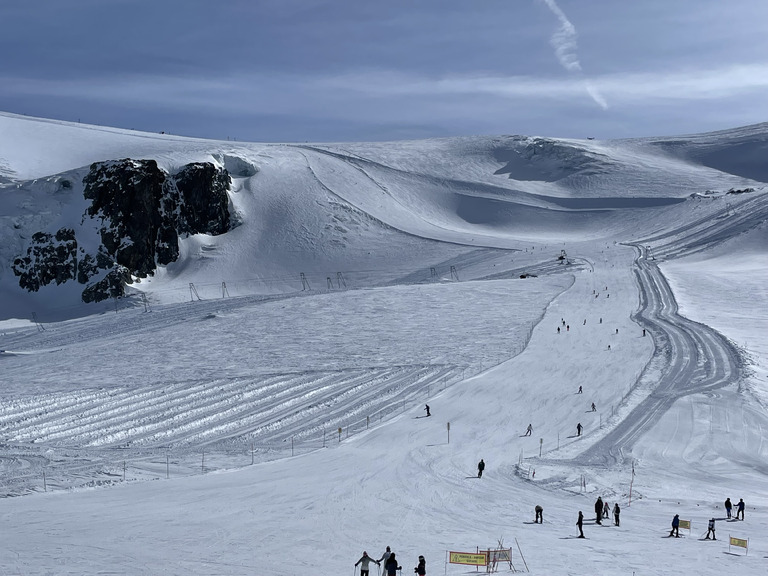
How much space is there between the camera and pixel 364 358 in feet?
174

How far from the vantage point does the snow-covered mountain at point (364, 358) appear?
2352cm

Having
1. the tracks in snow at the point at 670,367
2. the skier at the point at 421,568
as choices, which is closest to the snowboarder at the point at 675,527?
the skier at the point at 421,568

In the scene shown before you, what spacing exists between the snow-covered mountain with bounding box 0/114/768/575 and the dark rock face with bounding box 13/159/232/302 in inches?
12.0

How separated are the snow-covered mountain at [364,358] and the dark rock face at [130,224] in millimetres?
306

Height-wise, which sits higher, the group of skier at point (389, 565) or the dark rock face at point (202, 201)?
the dark rock face at point (202, 201)

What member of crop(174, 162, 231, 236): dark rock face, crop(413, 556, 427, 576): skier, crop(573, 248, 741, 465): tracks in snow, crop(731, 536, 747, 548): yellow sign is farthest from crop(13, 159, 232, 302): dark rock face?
A: crop(731, 536, 747, 548): yellow sign

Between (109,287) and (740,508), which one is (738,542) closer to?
(740,508)

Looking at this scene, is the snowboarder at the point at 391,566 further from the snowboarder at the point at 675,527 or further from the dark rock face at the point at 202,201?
the dark rock face at the point at 202,201

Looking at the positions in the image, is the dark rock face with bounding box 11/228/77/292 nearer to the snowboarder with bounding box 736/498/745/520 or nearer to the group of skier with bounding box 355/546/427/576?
the snowboarder with bounding box 736/498/745/520

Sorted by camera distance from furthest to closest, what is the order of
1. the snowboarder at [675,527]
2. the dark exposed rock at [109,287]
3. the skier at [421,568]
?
the dark exposed rock at [109,287] < the snowboarder at [675,527] < the skier at [421,568]

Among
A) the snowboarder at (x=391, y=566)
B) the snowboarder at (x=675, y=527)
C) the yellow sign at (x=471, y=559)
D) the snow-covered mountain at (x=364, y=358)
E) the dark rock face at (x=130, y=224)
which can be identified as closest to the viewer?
the snowboarder at (x=391, y=566)

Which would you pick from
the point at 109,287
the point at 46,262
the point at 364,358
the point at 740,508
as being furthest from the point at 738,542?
the point at 46,262

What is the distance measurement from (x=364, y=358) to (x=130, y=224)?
5513 centimetres

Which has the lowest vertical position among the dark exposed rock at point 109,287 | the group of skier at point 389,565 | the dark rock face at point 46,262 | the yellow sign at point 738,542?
the yellow sign at point 738,542
